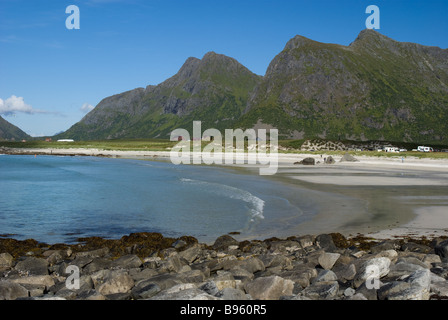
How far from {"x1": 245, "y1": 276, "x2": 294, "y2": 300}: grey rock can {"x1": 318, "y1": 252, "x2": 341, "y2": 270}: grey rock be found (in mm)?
2762

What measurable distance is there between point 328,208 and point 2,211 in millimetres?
22349

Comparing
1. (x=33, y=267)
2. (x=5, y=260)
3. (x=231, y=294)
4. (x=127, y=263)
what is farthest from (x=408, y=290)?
(x=5, y=260)

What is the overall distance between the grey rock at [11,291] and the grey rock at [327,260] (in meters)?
8.10

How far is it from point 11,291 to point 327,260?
854 centimetres

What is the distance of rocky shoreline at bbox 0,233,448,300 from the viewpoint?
29.7 ft

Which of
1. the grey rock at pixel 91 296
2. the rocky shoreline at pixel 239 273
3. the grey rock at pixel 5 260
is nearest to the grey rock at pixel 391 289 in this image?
the rocky shoreline at pixel 239 273

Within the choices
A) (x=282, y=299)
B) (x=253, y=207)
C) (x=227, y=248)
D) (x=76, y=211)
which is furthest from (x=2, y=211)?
(x=282, y=299)

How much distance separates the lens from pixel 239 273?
10.9 metres

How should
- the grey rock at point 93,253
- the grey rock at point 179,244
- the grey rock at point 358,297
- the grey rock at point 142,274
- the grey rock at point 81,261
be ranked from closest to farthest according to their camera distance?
the grey rock at point 358,297
the grey rock at point 142,274
the grey rock at point 81,261
the grey rock at point 93,253
the grey rock at point 179,244

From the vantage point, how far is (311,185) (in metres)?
40.3

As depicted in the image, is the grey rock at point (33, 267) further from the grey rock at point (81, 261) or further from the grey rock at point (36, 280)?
the grey rock at point (36, 280)

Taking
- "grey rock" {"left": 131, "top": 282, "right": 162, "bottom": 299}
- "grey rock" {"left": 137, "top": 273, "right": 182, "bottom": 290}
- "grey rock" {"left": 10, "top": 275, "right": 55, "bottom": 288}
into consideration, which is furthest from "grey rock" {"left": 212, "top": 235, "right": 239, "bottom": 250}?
"grey rock" {"left": 10, "top": 275, "right": 55, "bottom": 288}

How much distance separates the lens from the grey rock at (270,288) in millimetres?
9117

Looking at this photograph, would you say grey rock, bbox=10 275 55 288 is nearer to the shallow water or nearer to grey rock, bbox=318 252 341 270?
grey rock, bbox=318 252 341 270
